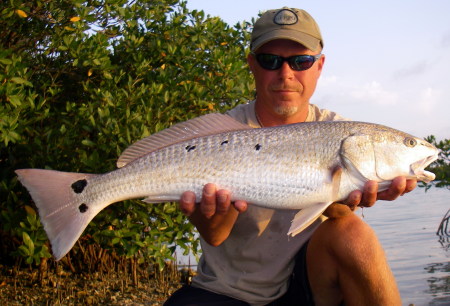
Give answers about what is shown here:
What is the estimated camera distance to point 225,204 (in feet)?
11.6

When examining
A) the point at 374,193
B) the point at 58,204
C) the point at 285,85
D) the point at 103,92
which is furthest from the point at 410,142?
the point at 103,92

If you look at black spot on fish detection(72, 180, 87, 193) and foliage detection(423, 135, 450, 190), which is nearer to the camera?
black spot on fish detection(72, 180, 87, 193)

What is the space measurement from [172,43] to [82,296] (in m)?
3.37

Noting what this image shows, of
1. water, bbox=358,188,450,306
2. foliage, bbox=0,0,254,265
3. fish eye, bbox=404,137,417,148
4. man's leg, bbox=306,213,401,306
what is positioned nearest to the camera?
man's leg, bbox=306,213,401,306

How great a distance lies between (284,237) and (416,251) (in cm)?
689

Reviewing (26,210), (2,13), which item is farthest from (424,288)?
(2,13)

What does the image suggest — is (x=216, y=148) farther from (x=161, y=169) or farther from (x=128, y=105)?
(x=128, y=105)

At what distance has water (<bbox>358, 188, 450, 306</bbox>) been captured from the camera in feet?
23.9

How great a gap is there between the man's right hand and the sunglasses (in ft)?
4.24

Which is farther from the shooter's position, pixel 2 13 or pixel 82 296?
pixel 82 296

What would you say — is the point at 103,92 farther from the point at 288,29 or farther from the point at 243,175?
the point at 243,175

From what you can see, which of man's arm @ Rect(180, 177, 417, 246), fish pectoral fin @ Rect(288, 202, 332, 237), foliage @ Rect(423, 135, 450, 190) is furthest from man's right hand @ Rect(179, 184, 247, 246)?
foliage @ Rect(423, 135, 450, 190)

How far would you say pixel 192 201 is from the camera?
3557 millimetres

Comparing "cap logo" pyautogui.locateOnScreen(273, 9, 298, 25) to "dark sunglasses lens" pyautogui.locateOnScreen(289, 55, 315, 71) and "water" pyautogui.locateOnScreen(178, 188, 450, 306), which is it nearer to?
"dark sunglasses lens" pyautogui.locateOnScreen(289, 55, 315, 71)
